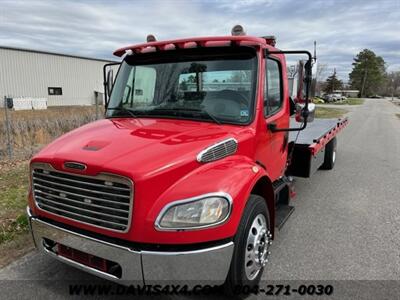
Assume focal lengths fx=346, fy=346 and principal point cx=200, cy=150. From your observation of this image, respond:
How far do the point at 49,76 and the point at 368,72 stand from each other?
10207 cm

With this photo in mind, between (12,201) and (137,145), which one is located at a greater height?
(137,145)

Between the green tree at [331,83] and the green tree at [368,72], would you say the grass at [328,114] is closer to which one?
the green tree at [331,83]

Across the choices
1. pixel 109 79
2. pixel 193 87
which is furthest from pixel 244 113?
pixel 109 79

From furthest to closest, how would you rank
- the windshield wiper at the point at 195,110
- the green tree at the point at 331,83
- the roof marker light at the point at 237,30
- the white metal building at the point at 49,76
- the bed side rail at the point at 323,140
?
1. the green tree at the point at 331,83
2. the white metal building at the point at 49,76
3. the bed side rail at the point at 323,140
4. the roof marker light at the point at 237,30
5. the windshield wiper at the point at 195,110

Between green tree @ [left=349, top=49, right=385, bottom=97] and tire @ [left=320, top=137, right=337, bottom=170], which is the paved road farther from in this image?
green tree @ [left=349, top=49, right=385, bottom=97]

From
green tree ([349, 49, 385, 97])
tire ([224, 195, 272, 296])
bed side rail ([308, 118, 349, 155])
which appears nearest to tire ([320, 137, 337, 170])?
bed side rail ([308, 118, 349, 155])

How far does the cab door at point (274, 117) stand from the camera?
3561 mm

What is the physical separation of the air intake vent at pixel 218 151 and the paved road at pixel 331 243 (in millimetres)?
1360

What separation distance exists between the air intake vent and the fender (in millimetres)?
48

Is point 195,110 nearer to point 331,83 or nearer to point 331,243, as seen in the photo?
point 331,243

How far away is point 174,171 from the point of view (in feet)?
8.31

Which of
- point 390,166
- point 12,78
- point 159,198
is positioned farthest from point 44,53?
point 159,198

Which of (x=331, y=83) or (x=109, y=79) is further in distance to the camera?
(x=331, y=83)

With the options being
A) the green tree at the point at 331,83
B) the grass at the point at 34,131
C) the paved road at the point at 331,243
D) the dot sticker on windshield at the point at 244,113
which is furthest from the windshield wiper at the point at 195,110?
the green tree at the point at 331,83
